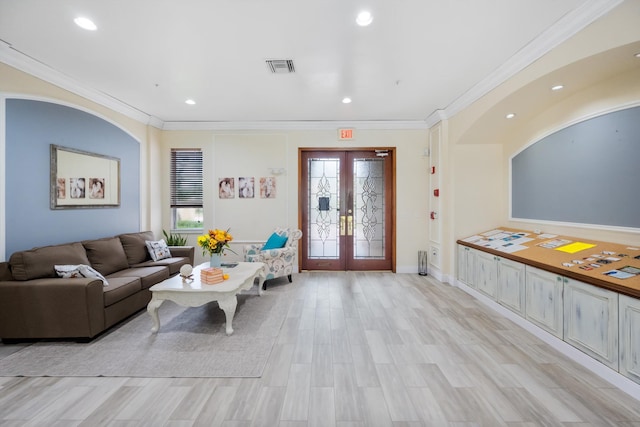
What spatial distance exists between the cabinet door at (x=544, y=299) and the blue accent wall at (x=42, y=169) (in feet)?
19.2

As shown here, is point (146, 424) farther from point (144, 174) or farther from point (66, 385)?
point (144, 174)

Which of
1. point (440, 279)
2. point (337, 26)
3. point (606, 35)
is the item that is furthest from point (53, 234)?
point (606, 35)

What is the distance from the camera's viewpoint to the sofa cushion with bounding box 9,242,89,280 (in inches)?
112

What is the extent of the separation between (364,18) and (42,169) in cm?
414

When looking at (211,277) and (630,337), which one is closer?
(630,337)

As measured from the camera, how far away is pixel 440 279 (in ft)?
16.4

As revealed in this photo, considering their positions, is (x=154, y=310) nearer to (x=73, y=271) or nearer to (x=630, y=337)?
(x=73, y=271)

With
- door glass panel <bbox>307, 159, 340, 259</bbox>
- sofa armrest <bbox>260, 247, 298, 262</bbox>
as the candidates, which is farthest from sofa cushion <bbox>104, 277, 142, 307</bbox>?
door glass panel <bbox>307, 159, 340, 259</bbox>

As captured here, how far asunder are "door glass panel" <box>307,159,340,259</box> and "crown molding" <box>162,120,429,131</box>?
2.37 ft

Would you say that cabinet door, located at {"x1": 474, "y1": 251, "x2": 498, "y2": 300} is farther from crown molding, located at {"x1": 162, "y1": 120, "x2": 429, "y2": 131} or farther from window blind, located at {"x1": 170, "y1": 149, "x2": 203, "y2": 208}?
window blind, located at {"x1": 170, "y1": 149, "x2": 203, "y2": 208}

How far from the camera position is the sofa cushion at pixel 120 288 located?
298 centimetres

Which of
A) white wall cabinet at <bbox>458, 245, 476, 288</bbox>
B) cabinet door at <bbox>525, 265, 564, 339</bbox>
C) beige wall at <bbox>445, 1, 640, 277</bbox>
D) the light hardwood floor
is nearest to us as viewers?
the light hardwood floor

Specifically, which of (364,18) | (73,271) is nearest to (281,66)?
(364,18)

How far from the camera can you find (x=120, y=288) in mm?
3160
